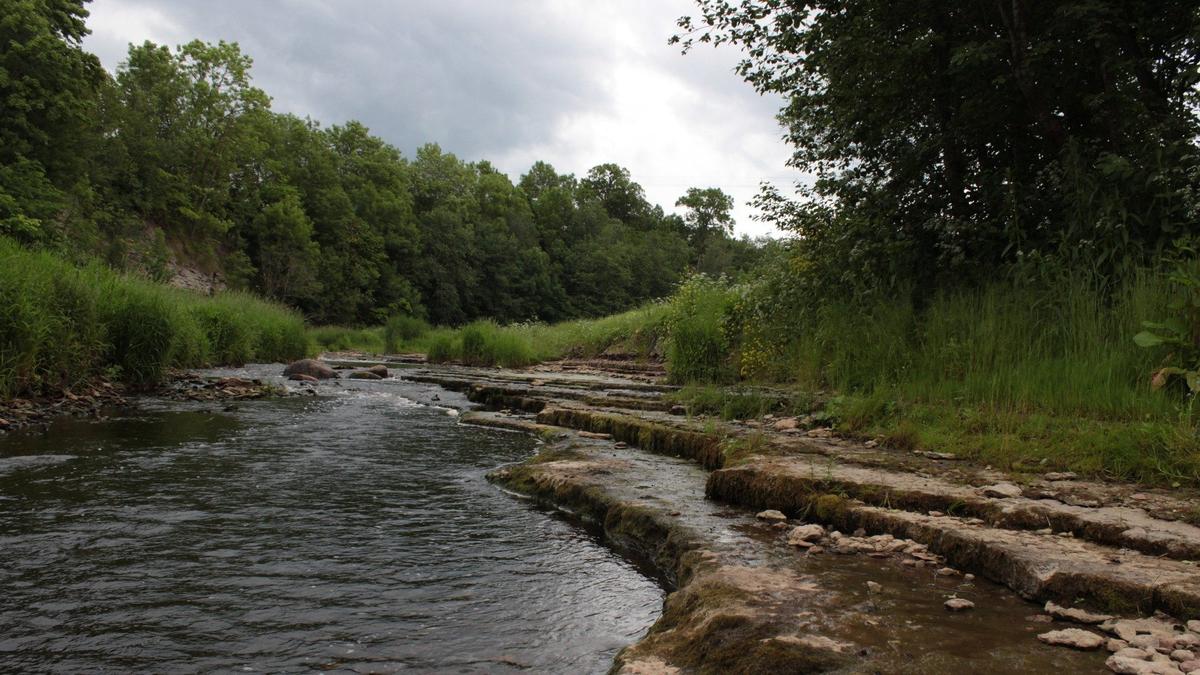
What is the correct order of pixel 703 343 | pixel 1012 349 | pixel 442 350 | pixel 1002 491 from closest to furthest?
pixel 1002 491 < pixel 1012 349 < pixel 703 343 < pixel 442 350

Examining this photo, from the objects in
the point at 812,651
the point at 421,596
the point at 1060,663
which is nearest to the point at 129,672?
the point at 421,596

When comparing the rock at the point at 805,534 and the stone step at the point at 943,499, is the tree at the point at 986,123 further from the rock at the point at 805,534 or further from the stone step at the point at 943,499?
the rock at the point at 805,534

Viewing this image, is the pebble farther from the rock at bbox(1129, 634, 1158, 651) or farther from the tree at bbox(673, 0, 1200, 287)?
the tree at bbox(673, 0, 1200, 287)

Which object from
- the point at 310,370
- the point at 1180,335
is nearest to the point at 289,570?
the point at 1180,335

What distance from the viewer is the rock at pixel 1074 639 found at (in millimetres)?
1854

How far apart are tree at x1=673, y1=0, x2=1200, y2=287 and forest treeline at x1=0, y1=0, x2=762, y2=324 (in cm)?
588

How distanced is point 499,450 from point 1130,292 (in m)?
5.29

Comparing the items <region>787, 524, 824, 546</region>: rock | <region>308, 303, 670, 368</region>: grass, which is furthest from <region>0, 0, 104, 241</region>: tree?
<region>787, 524, 824, 546</region>: rock

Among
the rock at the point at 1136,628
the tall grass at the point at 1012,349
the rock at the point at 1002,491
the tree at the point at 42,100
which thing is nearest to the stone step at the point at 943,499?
the rock at the point at 1002,491

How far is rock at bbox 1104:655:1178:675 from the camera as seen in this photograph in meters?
1.63

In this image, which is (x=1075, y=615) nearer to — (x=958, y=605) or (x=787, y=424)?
(x=958, y=605)

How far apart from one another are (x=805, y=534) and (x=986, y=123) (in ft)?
17.6

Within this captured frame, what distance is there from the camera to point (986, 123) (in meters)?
6.49

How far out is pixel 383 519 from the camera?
395 centimetres
